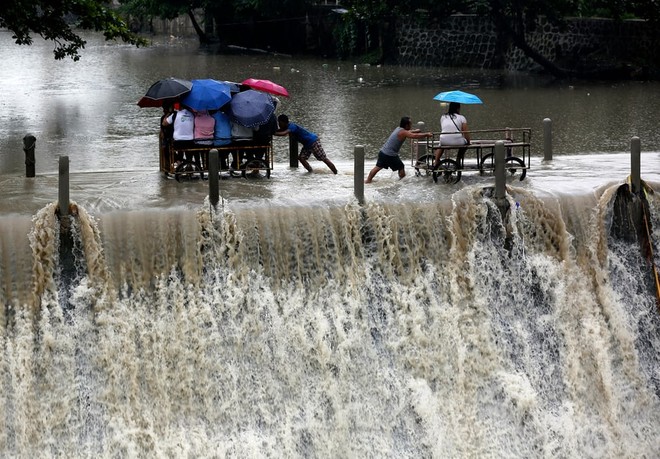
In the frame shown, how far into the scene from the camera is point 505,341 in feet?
47.9

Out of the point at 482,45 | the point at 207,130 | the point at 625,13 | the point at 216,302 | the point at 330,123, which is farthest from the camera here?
the point at 482,45

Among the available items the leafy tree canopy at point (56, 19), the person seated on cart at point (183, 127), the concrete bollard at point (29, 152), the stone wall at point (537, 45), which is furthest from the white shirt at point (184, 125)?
the stone wall at point (537, 45)

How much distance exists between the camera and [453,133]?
16547 mm

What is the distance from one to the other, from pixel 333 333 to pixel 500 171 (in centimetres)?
307

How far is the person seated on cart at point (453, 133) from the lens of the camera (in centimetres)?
1666

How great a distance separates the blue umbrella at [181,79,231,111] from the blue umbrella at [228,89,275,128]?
174 mm

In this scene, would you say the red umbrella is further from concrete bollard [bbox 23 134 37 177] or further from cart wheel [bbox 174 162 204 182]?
concrete bollard [bbox 23 134 37 177]

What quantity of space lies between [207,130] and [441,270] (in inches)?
155

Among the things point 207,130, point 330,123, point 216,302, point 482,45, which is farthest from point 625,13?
point 216,302

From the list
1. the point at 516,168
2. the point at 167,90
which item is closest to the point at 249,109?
the point at 167,90

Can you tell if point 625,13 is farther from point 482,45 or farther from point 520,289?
point 520,289

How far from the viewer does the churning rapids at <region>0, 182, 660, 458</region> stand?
13.1 metres

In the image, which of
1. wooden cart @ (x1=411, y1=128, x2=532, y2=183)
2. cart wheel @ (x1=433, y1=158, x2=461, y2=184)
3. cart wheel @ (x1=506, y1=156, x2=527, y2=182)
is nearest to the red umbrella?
wooden cart @ (x1=411, y1=128, x2=532, y2=183)

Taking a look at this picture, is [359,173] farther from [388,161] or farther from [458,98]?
[458,98]
